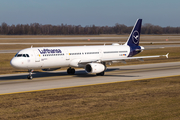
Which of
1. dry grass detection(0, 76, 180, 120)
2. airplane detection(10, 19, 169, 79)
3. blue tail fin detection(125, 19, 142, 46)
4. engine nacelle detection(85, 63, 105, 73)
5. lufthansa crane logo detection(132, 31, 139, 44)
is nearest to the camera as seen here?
dry grass detection(0, 76, 180, 120)

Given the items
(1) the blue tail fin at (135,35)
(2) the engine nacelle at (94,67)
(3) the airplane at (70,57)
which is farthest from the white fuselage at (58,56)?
(1) the blue tail fin at (135,35)

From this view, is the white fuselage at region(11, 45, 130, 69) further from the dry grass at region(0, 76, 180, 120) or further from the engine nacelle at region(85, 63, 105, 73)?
the dry grass at region(0, 76, 180, 120)

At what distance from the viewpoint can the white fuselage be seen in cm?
3341

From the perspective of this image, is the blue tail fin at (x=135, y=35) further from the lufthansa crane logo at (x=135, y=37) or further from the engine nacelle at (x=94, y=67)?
the engine nacelle at (x=94, y=67)

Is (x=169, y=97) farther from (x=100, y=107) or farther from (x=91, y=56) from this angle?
(x=91, y=56)

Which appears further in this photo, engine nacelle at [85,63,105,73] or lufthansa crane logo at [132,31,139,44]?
lufthansa crane logo at [132,31,139,44]

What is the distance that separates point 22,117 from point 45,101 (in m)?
4.79

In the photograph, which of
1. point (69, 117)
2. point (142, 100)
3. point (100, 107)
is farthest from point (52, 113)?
point (142, 100)

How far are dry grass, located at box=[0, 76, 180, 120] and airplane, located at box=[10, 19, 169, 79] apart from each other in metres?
7.41

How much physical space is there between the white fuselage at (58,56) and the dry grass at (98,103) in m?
7.60

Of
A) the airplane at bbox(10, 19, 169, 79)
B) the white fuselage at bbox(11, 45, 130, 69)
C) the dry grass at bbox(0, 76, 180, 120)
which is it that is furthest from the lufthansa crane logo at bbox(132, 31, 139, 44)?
the dry grass at bbox(0, 76, 180, 120)

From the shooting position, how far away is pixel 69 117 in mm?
18328

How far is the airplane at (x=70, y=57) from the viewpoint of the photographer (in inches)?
1323

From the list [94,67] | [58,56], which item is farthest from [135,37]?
[58,56]
